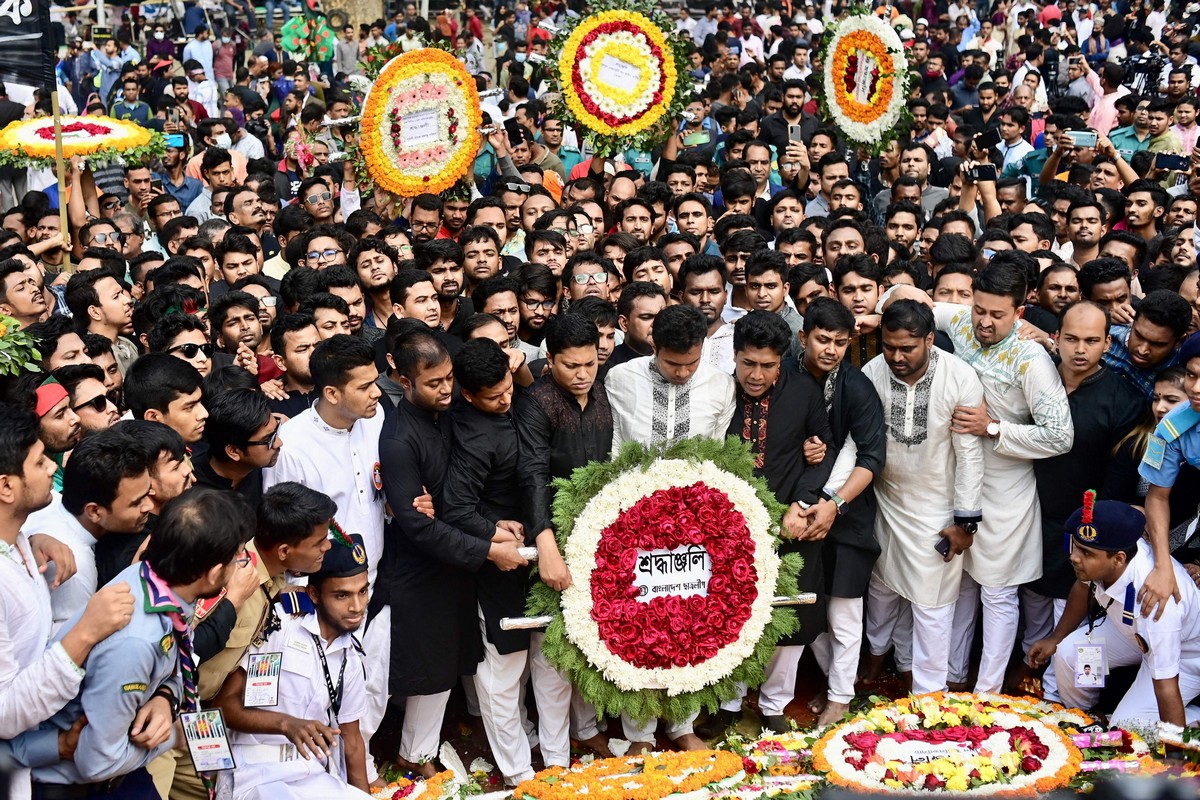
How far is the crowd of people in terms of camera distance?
4.32 metres

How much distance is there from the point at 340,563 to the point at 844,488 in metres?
2.55

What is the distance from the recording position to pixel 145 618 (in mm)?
3934

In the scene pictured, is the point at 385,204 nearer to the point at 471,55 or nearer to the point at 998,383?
the point at 998,383

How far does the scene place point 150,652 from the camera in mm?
3902

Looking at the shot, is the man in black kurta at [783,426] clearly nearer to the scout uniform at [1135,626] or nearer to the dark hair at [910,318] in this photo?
the dark hair at [910,318]

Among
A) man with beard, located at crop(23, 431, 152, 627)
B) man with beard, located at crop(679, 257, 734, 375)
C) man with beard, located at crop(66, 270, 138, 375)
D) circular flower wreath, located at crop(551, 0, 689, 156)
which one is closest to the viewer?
man with beard, located at crop(23, 431, 152, 627)

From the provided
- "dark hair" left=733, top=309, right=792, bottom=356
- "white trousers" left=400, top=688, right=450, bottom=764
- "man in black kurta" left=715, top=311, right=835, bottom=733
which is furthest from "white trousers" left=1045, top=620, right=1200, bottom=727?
"white trousers" left=400, top=688, right=450, bottom=764

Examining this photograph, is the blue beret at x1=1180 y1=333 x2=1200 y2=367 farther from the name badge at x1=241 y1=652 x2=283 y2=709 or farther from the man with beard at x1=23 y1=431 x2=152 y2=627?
the man with beard at x1=23 y1=431 x2=152 y2=627

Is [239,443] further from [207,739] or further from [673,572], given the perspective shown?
[673,572]

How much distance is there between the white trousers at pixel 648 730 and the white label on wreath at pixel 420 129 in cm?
476

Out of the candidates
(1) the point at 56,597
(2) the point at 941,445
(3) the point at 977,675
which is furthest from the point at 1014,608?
(1) the point at 56,597

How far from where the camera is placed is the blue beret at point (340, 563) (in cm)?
483

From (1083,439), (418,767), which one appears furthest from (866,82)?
→ (418,767)

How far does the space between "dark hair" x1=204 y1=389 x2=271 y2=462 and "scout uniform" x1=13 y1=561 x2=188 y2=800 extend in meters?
1.34
